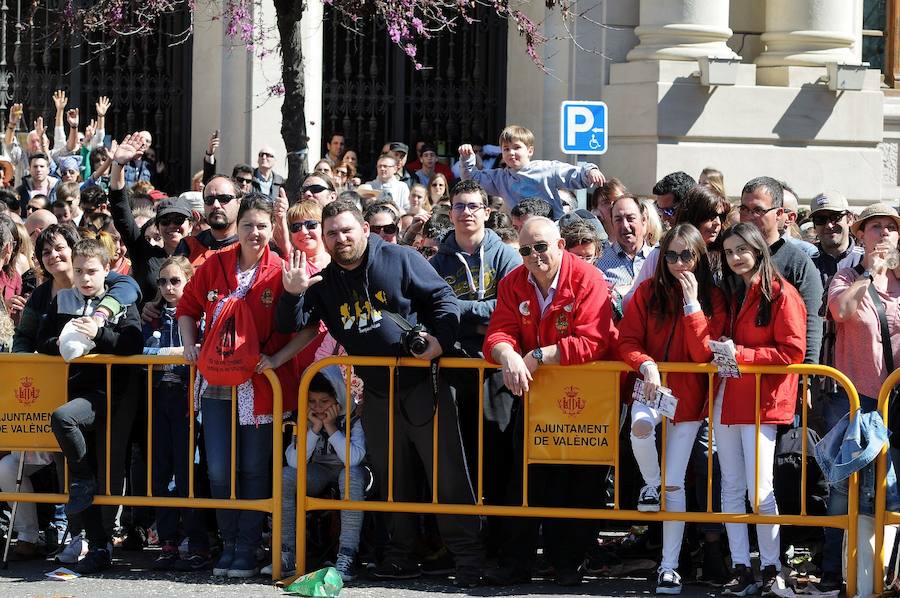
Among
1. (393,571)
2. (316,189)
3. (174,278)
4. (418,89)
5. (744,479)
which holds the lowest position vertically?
(393,571)

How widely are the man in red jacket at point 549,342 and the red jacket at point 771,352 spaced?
694 millimetres

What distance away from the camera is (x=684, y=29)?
16.2m

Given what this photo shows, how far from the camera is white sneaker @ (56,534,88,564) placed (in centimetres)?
859

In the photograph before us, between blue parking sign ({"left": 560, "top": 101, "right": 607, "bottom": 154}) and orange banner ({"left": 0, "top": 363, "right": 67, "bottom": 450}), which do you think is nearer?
orange banner ({"left": 0, "top": 363, "right": 67, "bottom": 450})

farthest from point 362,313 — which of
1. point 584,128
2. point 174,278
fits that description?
point 584,128

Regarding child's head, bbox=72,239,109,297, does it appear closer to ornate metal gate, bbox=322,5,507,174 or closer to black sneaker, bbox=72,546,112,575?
black sneaker, bbox=72,546,112,575

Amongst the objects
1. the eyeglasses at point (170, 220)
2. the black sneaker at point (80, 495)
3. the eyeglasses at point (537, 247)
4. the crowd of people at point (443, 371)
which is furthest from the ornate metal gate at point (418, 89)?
the eyeglasses at point (537, 247)

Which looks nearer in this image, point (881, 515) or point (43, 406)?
point (881, 515)

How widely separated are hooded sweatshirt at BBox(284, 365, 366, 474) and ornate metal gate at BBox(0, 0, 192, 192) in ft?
31.2

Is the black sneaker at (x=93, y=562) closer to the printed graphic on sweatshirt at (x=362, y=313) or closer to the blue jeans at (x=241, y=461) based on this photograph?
the blue jeans at (x=241, y=461)

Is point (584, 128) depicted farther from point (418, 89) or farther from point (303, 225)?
point (303, 225)

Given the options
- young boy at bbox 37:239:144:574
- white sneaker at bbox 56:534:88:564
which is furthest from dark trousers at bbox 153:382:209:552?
white sneaker at bbox 56:534:88:564

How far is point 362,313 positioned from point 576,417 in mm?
1231

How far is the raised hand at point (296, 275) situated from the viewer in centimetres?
812
